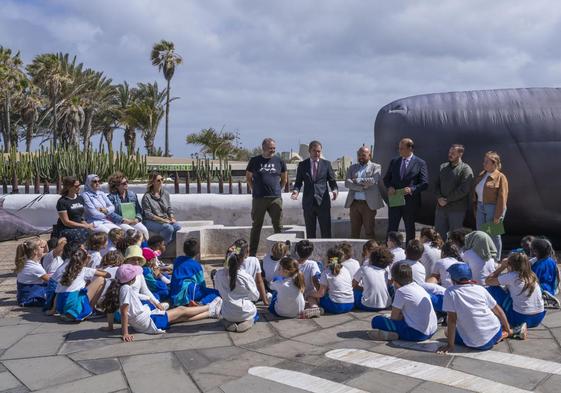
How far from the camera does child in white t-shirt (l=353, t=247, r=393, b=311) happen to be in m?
5.41

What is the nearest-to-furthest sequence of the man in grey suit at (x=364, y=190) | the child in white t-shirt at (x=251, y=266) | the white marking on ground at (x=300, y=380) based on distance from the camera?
the white marking on ground at (x=300, y=380) → the child in white t-shirt at (x=251, y=266) → the man in grey suit at (x=364, y=190)

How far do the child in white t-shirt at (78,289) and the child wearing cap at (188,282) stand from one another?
619 mm

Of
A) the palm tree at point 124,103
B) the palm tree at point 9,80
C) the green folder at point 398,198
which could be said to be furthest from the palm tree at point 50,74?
the green folder at point 398,198

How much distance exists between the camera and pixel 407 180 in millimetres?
7312

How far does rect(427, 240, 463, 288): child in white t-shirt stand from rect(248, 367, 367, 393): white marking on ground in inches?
80.5

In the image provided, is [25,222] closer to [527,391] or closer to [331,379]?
[331,379]

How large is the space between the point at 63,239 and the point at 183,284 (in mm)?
1580

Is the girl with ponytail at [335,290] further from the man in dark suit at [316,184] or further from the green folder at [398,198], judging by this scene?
the man in dark suit at [316,184]

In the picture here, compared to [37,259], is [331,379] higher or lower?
lower

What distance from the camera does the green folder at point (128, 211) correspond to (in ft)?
24.8

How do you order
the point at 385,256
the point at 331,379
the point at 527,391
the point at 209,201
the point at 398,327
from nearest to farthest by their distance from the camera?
1. the point at 527,391
2. the point at 331,379
3. the point at 398,327
4. the point at 385,256
5. the point at 209,201

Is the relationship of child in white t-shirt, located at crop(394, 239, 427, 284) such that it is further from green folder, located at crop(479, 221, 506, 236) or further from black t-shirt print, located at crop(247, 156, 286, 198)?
black t-shirt print, located at crop(247, 156, 286, 198)

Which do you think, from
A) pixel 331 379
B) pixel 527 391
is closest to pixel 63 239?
pixel 331 379

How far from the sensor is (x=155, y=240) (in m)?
6.36
